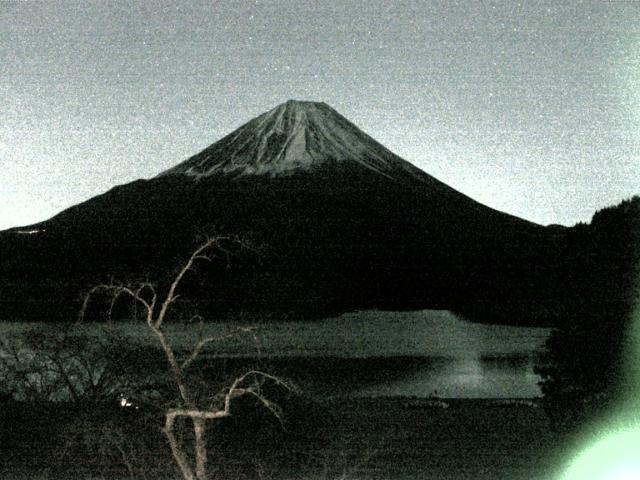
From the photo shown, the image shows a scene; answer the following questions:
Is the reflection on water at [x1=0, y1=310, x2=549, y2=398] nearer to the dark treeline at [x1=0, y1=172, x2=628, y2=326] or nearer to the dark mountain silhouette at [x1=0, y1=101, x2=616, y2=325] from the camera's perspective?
the dark treeline at [x1=0, y1=172, x2=628, y2=326]

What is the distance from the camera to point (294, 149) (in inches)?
5236

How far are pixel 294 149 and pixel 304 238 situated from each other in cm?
2839

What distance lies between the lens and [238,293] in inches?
3396

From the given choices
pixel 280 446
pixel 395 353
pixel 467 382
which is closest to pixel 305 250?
pixel 395 353

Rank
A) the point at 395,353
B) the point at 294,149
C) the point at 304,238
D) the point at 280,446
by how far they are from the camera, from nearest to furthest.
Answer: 1. the point at 280,446
2. the point at 395,353
3. the point at 304,238
4. the point at 294,149

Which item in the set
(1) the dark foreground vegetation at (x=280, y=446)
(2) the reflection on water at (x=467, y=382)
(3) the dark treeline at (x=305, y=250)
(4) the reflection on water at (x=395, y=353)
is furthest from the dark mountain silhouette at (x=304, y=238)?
(1) the dark foreground vegetation at (x=280, y=446)

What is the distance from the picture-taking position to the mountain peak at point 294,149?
127 meters

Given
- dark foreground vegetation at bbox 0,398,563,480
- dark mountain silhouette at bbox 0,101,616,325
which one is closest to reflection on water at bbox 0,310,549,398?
dark foreground vegetation at bbox 0,398,563,480

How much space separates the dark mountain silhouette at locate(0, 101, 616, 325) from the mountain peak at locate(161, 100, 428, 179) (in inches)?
11.4

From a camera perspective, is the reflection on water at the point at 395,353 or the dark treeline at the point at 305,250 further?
the dark treeline at the point at 305,250

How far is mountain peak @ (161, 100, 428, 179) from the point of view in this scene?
127m

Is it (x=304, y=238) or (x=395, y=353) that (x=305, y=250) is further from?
(x=395, y=353)

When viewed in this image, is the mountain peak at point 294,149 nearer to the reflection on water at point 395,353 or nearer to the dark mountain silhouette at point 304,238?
the dark mountain silhouette at point 304,238

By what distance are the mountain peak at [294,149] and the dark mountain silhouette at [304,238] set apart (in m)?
0.29
